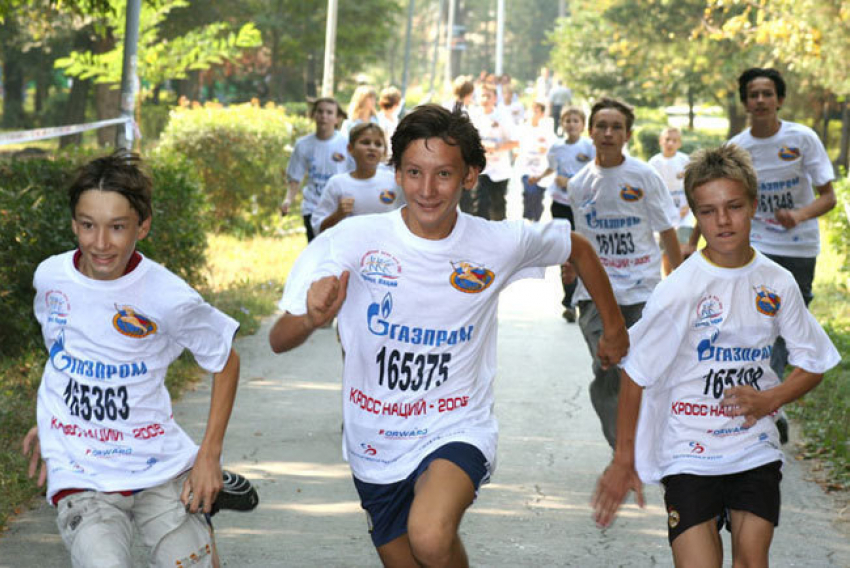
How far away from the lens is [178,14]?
40.8m

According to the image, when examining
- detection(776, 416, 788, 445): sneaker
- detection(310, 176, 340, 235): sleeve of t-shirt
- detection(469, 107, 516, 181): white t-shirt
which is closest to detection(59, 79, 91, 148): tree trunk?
detection(469, 107, 516, 181): white t-shirt

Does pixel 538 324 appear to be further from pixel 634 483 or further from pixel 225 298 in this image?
pixel 634 483

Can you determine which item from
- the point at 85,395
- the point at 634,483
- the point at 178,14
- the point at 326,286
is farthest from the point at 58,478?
the point at 178,14

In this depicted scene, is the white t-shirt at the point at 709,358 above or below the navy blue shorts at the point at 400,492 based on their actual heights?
above

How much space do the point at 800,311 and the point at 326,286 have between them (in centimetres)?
173

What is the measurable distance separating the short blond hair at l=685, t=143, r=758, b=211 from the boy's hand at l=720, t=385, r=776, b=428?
0.72 meters

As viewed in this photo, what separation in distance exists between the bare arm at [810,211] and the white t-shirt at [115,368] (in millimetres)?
4113

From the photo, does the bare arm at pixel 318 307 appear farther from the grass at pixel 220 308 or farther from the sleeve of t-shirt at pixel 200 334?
the grass at pixel 220 308

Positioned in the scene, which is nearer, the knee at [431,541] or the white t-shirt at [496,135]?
the knee at [431,541]

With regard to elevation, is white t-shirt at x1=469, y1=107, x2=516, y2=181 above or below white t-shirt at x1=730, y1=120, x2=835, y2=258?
above

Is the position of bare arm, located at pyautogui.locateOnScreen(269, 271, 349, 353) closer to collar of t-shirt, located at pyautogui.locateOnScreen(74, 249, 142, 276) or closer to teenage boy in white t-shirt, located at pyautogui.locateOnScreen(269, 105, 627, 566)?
teenage boy in white t-shirt, located at pyautogui.locateOnScreen(269, 105, 627, 566)

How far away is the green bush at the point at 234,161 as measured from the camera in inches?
737

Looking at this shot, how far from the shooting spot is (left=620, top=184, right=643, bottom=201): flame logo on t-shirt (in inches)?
307

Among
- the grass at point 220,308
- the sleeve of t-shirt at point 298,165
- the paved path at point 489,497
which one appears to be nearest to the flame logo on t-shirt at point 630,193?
the paved path at point 489,497
